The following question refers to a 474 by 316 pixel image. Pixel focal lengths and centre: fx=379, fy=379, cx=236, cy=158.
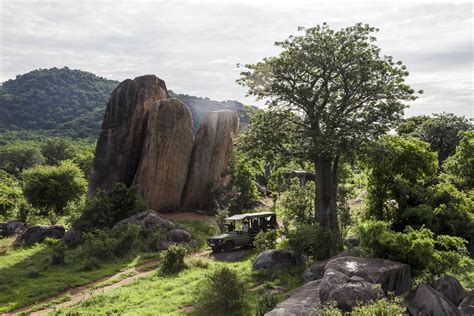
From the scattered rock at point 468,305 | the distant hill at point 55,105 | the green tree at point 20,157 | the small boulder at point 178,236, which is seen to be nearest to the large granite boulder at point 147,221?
the small boulder at point 178,236

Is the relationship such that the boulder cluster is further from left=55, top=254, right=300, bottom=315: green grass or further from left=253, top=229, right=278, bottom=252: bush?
left=55, top=254, right=300, bottom=315: green grass

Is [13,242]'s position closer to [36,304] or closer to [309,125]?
[36,304]

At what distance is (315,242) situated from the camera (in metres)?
18.5

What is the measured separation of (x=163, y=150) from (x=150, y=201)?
5.03 m

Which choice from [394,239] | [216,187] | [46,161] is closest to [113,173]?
[216,187]

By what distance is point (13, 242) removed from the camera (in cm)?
2861

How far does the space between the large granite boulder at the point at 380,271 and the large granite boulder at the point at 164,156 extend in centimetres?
2523

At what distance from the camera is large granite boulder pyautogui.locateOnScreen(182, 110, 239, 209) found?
39438 millimetres

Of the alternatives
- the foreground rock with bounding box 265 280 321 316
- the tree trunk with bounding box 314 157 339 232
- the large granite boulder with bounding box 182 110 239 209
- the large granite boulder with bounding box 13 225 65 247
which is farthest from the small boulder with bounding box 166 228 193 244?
the foreground rock with bounding box 265 280 321 316

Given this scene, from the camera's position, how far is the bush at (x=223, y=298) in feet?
45.4

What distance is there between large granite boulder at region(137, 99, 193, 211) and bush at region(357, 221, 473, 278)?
81.2 feet

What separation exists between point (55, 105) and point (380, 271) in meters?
170

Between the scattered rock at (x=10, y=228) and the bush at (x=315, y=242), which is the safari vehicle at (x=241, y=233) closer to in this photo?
the bush at (x=315, y=242)

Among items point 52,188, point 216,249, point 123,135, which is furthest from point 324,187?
point 52,188
